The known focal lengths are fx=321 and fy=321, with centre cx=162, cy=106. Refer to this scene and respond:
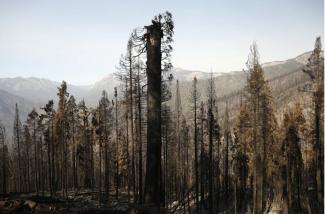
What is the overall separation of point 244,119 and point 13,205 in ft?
103

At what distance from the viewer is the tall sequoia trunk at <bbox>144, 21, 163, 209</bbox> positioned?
994 centimetres

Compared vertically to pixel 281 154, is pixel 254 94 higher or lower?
higher

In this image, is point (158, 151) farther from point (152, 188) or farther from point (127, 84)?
point (127, 84)

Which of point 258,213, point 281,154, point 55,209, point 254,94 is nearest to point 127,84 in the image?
point 254,94

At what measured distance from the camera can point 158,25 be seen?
1020cm

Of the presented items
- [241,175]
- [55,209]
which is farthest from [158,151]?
[241,175]

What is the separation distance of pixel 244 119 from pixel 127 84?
57.4 feet

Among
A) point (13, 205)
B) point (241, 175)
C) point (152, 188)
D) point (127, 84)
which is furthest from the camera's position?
point (241, 175)

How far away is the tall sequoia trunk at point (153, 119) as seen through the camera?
9.94m

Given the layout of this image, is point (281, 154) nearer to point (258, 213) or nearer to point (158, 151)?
point (258, 213)

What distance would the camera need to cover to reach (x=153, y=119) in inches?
396

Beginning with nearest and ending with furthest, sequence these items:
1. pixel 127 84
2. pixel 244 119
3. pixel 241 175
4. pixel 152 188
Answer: pixel 152 188
pixel 127 84
pixel 244 119
pixel 241 175

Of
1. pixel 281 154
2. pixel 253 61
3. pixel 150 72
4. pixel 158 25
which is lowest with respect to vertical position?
pixel 281 154

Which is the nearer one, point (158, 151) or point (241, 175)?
point (158, 151)
